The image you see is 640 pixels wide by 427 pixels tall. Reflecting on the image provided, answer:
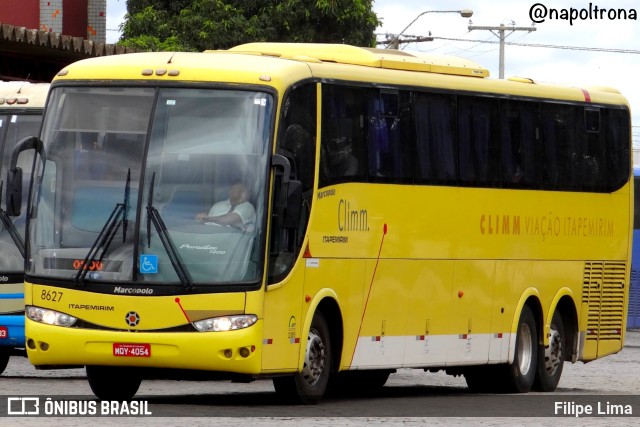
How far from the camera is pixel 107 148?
16.1 m

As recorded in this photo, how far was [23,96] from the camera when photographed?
71.4ft

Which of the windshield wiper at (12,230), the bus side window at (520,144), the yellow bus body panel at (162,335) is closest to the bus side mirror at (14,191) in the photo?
the yellow bus body panel at (162,335)

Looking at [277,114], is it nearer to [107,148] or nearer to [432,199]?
[107,148]

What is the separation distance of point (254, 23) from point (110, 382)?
33107mm

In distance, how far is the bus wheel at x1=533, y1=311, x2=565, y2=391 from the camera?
21531 millimetres

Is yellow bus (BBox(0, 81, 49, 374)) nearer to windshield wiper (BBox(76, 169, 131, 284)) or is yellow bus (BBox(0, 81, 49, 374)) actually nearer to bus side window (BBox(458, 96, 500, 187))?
windshield wiper (BBox(76, 169, 131, 284))

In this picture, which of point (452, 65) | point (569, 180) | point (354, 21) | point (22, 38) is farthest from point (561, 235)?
point (354, 21)

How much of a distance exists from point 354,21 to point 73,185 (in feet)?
112

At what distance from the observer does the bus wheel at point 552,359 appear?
2153 centimetres

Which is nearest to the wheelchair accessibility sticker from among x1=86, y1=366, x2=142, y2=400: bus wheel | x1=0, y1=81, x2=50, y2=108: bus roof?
x1=86, y1=366, x2=142, y2=400: bus wheel

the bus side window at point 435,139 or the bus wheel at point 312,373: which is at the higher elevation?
the bus side window at point 435,139

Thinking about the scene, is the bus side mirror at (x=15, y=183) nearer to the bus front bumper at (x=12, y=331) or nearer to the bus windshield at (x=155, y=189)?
the bus windshield at (x=155, y=189)

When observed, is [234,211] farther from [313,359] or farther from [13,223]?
[13,223]

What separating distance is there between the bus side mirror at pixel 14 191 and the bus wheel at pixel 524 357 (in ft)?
22.5
